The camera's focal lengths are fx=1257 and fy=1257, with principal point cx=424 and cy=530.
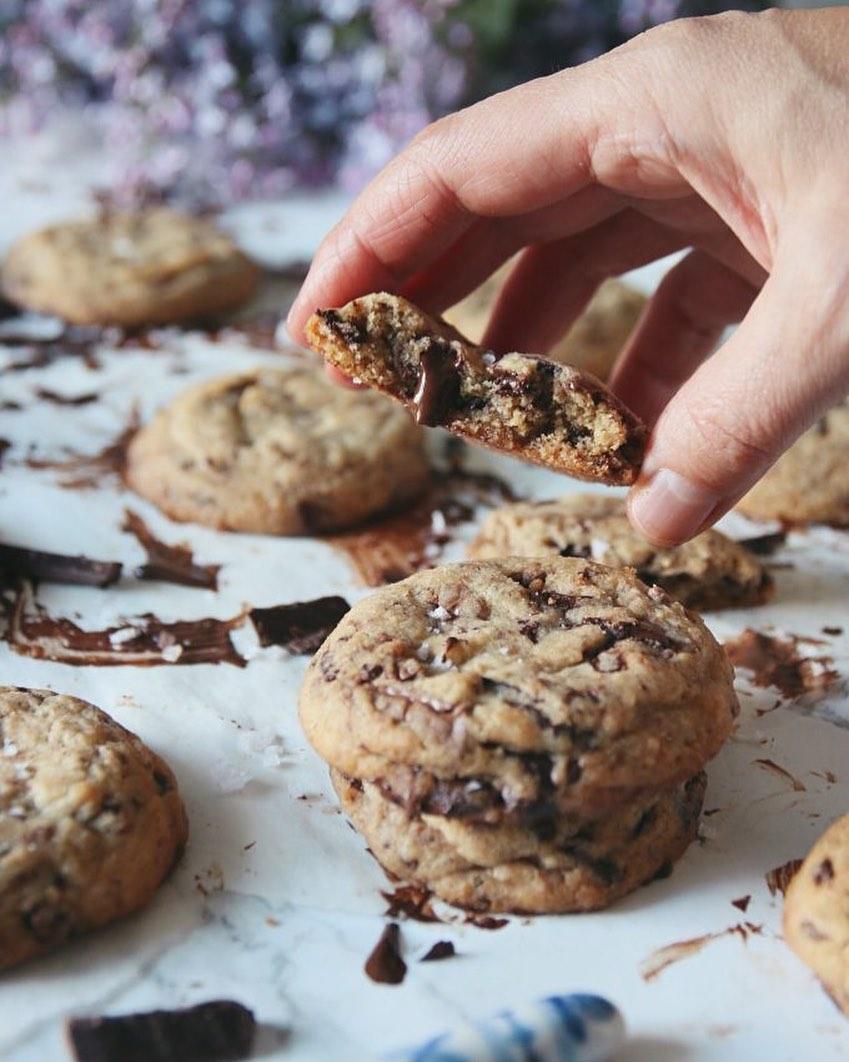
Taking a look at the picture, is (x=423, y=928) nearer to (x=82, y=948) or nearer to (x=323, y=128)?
(x=82, y=948)

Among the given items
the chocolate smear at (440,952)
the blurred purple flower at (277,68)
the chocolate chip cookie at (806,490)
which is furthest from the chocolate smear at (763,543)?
the blurred purple flower at (277,68)

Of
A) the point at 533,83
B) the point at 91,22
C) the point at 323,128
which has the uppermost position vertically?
the point at 533,83

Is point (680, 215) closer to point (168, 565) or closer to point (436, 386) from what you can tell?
point (436, 386)

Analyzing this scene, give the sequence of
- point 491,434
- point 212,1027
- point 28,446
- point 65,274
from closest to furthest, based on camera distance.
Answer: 1. point 212,1027
2. point 491,434
3. point 28,446
4. point 65,274

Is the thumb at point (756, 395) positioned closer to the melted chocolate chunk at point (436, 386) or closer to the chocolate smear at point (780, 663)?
the melted chocolate chunk at point (436, 386)

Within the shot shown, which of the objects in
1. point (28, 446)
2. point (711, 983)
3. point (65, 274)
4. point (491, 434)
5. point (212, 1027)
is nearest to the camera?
point (212, 1027)

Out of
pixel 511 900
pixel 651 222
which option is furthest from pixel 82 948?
pixel 651 222
